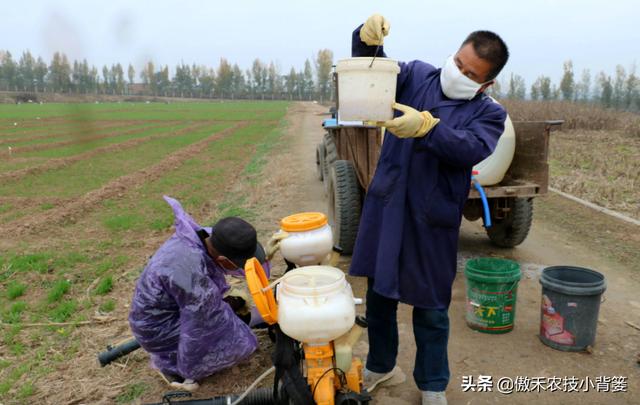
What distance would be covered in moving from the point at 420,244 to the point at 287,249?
0.68 m

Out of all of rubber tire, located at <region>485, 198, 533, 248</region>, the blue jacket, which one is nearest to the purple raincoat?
the blue jacket

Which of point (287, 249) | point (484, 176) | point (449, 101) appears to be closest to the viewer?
point (449, 101)

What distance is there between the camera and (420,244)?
2.36 m

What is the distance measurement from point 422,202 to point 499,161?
8.35ft

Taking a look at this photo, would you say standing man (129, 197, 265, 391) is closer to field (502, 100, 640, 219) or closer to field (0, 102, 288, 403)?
field (0, 102, 288, 403)

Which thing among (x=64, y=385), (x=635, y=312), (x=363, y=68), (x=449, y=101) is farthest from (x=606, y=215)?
(x=64, y=385)

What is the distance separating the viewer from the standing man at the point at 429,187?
2156mm

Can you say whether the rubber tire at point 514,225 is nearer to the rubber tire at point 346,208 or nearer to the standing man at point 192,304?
the rubber tire at point 346,208

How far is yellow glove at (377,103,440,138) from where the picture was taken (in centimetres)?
196

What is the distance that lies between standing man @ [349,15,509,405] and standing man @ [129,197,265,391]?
28.1 inches

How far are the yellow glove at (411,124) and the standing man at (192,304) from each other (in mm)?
980

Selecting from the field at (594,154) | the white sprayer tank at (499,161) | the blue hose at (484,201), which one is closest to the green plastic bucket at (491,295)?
the blue hose at (484,201)

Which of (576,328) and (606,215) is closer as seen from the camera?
(576,328)

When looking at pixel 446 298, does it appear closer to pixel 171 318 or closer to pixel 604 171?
pixel 171 318
